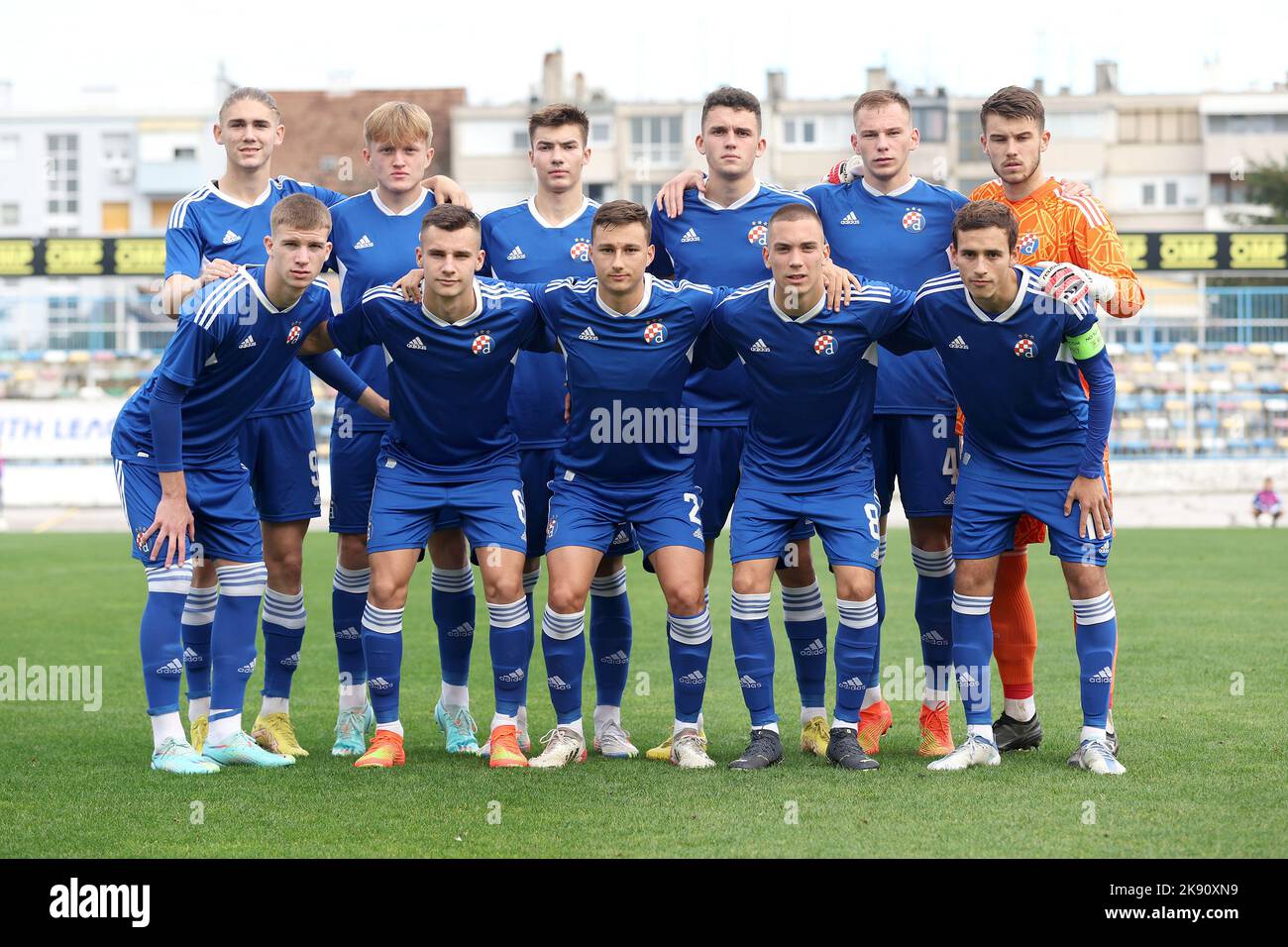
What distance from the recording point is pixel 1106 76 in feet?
209

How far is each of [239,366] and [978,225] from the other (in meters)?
2.90

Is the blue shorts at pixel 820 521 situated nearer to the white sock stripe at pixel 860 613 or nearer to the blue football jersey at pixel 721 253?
the white sock stripe at pixel 860 613

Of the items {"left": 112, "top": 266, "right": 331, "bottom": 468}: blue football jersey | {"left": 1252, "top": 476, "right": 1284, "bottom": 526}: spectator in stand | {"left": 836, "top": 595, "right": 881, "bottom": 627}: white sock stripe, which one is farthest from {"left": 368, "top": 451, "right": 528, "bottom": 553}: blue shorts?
{"left": 1252, "top": 476, "right": 1284, "bottom": 526}: spectator in stand

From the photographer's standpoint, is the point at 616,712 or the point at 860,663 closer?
the point at 860,663

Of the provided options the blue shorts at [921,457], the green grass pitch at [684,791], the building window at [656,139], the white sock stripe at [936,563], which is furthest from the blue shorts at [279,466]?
the building window at [656,139]

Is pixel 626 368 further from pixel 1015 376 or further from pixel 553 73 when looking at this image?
pixel 553 73

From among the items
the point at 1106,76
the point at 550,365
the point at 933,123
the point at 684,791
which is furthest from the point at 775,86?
the point at 684,791

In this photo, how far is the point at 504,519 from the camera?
248 inches

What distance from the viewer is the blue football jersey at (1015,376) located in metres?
5.87

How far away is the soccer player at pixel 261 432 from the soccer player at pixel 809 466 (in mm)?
1604

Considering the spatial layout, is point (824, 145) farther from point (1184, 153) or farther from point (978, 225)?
point (978, 225)

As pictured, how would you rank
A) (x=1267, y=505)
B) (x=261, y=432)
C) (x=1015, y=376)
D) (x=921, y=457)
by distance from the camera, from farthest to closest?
(x=1267, y=505)
(x=261, y=432)
(x=921, y=457)
(x=1015, y=376)

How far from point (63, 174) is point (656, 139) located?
24449 millimetres
